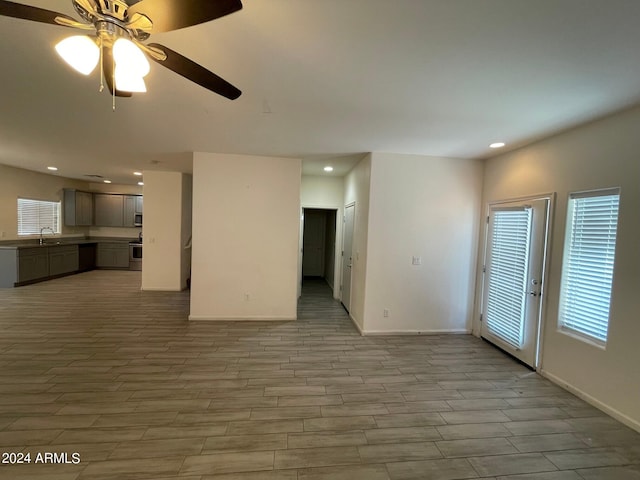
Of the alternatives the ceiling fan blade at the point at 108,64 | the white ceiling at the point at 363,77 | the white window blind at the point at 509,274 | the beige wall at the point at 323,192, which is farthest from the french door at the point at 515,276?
the ceiling fan blade at the point at 108,64

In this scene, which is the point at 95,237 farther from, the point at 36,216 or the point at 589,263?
the point at 589,263

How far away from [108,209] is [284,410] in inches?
349

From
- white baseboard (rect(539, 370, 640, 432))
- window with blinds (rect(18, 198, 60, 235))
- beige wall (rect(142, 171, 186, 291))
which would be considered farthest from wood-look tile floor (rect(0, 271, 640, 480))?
window with blinds (rect(18, 198, 60, 235))

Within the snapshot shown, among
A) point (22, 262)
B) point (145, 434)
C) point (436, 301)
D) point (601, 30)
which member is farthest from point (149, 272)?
point (601, 30)

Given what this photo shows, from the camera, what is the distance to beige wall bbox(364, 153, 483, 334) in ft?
13.3

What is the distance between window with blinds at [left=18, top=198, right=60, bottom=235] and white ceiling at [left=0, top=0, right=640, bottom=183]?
4641 mm

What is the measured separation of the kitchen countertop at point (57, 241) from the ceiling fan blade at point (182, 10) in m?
7.32

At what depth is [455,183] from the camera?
13.7ft

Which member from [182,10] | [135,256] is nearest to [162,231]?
[135,256]

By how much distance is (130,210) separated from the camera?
8.45m

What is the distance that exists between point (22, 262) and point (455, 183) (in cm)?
858

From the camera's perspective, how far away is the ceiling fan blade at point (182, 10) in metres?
1.10

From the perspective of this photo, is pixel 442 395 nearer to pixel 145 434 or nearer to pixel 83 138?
pixel 145 434

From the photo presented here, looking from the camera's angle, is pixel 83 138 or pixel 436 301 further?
pixel 436 301
